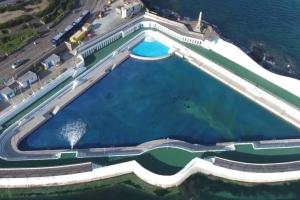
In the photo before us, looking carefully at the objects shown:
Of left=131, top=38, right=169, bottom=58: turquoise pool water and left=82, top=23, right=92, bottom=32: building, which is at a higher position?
left=82, top=23, right=92, bottom=32: building

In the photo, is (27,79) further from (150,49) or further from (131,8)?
(131,8)

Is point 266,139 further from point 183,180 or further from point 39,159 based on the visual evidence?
point 39,159

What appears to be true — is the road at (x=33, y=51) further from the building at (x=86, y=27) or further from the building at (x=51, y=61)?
the building at (x=86, y=27)

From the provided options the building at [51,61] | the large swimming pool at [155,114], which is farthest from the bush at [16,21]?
the large swimming pool at [155,114]

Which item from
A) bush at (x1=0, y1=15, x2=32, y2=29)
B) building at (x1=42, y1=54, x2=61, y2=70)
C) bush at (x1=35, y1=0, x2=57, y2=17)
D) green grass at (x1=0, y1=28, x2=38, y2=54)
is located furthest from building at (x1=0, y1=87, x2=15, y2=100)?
bush at (x1=35, y1=0, x2=57, y2=17)

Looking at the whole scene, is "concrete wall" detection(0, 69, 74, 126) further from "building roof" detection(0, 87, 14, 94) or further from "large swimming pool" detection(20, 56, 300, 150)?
"large swimming pool" detection(20, 56, 300, 150)

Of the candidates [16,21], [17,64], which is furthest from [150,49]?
[16,21]
